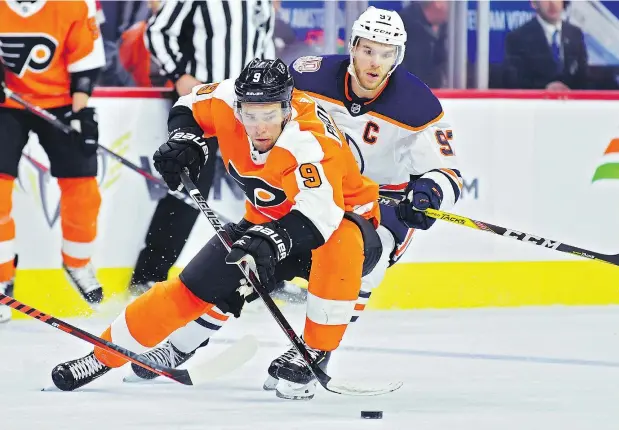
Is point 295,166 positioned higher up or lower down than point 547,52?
higher up

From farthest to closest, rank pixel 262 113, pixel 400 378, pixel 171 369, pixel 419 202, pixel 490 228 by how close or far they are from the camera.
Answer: pixel 490 228 < pixel 400 378 < pixel 419 202 < pixel 171 369 < pixel 262 113

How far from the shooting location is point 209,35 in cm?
516

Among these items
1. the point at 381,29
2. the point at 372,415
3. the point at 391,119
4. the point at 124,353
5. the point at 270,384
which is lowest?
the point at 270,384

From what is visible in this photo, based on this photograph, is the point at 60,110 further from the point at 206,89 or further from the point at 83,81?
the point at 206,89

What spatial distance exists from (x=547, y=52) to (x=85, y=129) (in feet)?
6.33

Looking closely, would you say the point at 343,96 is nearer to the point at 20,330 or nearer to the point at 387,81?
the point at 387,81

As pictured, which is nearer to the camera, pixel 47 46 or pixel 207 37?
pixel 47 46

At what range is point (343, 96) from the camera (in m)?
3.97

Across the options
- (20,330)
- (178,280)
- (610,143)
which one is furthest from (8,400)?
(610,143)

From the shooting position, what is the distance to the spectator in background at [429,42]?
5391 mm

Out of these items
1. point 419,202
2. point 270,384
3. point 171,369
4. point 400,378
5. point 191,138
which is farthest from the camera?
point 400,378

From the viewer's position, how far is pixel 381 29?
3.86m

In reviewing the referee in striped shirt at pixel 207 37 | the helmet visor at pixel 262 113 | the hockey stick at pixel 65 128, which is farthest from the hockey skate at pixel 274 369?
the referee in striped shirt at pixel 207 37

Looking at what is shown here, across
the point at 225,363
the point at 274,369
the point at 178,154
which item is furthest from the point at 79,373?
the point at 178,154
